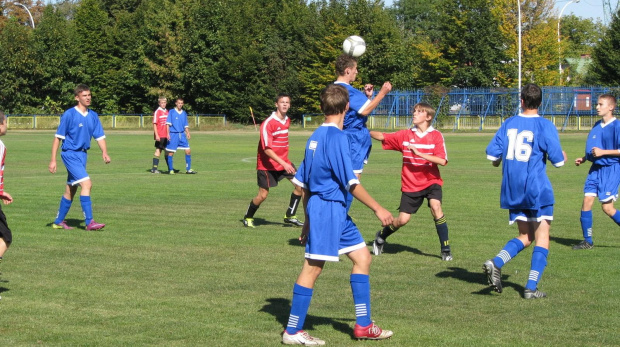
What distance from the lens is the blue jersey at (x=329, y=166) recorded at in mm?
5605

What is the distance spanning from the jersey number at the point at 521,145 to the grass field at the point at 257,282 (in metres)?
1.33

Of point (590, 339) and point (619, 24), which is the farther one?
point (619, 24)

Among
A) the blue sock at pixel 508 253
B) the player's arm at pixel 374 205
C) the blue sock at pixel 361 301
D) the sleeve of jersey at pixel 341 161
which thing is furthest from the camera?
the blue sock at pixel 508 253

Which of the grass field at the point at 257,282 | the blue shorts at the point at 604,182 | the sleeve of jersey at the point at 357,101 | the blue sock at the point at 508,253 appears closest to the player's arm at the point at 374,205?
the grass field at the point at 257,282

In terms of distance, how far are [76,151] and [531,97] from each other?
715 cm

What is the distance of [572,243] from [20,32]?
66.8 m

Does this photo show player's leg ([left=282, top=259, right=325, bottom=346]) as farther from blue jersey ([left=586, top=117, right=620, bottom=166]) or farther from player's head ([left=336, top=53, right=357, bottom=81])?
blue jersey ([left=586, top=117, right=620, bottom=166])

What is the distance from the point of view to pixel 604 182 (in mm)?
10297

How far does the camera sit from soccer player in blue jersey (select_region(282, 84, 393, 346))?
221 inches

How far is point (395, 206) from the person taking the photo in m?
14.5

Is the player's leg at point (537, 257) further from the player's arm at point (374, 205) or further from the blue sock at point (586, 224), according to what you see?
the blue sock at point (586, 224)

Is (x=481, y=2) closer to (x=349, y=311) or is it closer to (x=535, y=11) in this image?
(x=535, y=11)

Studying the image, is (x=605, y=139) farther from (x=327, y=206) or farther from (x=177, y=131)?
(x=177, y=131)

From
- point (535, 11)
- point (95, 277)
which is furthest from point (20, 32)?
point (95, 277)
